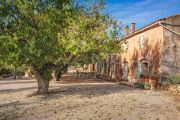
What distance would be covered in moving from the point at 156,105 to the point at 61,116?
5.88 metres

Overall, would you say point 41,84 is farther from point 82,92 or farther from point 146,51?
point 146,51

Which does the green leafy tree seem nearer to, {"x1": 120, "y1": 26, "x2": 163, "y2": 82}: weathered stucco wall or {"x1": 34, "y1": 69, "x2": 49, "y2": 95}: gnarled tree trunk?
{"x1": 34, "y1": 69, "x2": 49, "y2": 95}: gnarled tree trunk

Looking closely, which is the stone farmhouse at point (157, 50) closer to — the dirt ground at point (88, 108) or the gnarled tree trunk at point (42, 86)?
the dirt ground at point (88, 108)

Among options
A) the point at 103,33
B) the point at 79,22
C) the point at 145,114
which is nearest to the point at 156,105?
the point at 145,114

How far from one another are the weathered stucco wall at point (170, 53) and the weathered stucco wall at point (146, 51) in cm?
49

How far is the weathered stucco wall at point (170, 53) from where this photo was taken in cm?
2672

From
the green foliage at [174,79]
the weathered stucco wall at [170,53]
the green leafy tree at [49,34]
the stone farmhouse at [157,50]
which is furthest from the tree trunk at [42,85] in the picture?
the weathered stucco wall at [170,53]

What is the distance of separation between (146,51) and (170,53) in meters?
3.51

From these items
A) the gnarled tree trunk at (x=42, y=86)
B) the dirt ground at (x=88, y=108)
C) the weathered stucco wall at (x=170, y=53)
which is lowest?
the dirt ground at (x=88, y=108)

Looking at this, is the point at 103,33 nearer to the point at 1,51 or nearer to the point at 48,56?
the point at 48,56

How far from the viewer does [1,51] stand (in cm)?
1842

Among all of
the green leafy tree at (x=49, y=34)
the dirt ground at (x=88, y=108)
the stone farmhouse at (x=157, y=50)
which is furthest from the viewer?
the stone farmhouse at (x=157, y=50)

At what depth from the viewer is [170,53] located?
26.9 meters

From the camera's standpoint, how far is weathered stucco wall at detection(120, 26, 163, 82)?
90.2ft
